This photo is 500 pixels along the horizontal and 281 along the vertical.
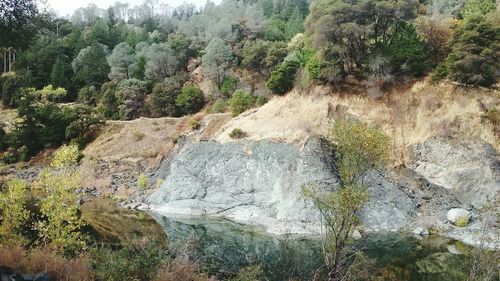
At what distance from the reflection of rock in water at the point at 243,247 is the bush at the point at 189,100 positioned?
3316cm

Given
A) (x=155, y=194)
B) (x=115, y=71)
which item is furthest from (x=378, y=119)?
(x=115, y=71)

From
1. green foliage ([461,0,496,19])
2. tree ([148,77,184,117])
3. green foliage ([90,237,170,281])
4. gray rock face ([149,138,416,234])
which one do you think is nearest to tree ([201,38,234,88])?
tree ([148,77,184,117])

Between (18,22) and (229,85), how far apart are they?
61514 millimetres

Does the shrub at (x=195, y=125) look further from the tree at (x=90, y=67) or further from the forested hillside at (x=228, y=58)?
the tree at (x=90, y=67)

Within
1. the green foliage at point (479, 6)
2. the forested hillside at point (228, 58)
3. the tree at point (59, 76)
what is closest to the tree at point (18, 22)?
the forested hillside at point (228, 58)

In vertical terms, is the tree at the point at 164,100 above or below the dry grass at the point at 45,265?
below

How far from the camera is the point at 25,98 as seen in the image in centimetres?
6425

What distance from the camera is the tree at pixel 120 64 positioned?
8456cm

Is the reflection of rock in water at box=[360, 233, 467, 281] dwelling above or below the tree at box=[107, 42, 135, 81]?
below

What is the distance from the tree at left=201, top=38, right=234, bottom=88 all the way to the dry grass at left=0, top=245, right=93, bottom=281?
6544 centimetres

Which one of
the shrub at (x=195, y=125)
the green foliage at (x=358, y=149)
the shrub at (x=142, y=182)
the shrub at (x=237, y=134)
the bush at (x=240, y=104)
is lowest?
the shrub at (x=142, y=182)

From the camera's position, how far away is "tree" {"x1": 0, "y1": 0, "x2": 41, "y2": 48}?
13.5m

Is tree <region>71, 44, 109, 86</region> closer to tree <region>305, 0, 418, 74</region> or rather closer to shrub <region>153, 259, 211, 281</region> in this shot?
tree <region>305, 0, 418, 74</region>

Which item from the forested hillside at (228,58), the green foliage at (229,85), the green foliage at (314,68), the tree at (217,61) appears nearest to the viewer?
the forested hillside at (228,58)
